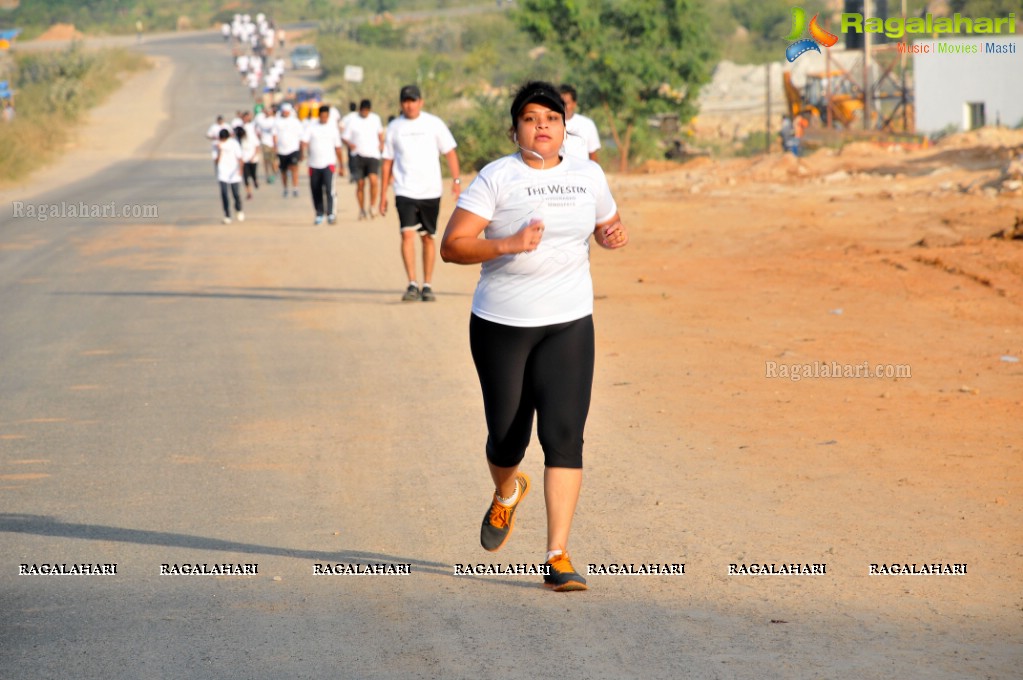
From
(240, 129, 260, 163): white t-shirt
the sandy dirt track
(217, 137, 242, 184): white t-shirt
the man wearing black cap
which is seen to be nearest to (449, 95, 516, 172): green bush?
(240, 129, 260, 163): white t-shirt

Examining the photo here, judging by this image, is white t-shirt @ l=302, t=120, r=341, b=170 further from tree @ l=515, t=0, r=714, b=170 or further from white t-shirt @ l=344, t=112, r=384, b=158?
tree @ l=515, t=0, r=714, b=170

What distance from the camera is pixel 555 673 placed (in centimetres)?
420

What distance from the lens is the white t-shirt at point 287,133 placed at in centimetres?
2488

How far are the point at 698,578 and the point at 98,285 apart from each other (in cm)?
1161

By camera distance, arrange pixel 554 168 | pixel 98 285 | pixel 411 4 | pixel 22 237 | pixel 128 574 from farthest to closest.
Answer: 1. pixel 411 4
2. pixel 22 237
3. pixel 98 285
4. pixel 128 574
5. pixel 554 168

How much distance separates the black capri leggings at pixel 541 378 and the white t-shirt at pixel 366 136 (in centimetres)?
1530

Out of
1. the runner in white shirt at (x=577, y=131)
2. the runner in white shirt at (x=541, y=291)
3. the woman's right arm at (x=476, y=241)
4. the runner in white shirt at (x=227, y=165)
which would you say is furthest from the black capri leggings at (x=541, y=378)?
the runner in white shirt at (x=227, y=165)

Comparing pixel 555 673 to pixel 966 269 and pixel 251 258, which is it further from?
pixel 251 258

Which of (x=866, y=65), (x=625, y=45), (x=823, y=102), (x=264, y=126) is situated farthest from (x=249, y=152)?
(x=823, y=102)

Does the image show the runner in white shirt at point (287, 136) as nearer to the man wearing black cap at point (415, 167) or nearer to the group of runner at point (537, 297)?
the man wearing black cap at point (415, 167)

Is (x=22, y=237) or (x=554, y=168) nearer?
(x=554, y=168)

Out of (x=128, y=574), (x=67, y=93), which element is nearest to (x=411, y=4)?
(x=67, y=93)

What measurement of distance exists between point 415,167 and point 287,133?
1326 cm

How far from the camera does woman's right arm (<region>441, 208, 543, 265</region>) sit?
469cm
